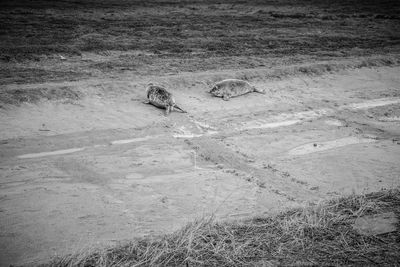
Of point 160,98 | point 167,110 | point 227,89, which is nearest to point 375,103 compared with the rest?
point 227,89

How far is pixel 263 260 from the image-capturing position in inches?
154

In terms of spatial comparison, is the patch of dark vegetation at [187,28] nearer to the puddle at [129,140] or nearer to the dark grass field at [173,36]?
the dark grass field at [173,36]

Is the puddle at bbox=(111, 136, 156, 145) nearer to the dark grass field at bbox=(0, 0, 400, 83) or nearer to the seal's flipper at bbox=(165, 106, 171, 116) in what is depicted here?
the seal's flipper at bbox=(165, 106, 171, 116)

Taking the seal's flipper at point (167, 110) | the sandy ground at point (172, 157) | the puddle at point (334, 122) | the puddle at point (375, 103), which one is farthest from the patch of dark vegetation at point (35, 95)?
the puddle at point (375, 103)

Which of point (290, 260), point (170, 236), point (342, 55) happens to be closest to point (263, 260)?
point (290, 260)

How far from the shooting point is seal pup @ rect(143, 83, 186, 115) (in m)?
8.23

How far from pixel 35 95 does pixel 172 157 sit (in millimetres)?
2977

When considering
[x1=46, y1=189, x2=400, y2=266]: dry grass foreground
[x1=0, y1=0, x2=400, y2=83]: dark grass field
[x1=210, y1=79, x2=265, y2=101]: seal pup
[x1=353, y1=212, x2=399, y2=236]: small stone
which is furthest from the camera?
[x1=0, y1=0, x2=400, y2=83]: dark grass field

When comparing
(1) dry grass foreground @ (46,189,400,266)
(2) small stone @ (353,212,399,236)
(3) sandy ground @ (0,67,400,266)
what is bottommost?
(3) sandy ground @ (0,67,400,266)

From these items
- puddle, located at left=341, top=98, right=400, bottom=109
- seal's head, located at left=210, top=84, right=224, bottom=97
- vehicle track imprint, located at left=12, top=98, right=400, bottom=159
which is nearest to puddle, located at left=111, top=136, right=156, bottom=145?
vehicle track imprint, located at left=12, top=98, right=400, bottom=159

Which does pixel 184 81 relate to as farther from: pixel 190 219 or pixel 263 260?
pixel 263 260

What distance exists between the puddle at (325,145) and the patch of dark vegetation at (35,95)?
13.0 ft

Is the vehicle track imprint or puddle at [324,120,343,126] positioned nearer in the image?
the vehicle track imprint

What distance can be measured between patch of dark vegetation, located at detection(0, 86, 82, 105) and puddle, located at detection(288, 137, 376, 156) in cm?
398
